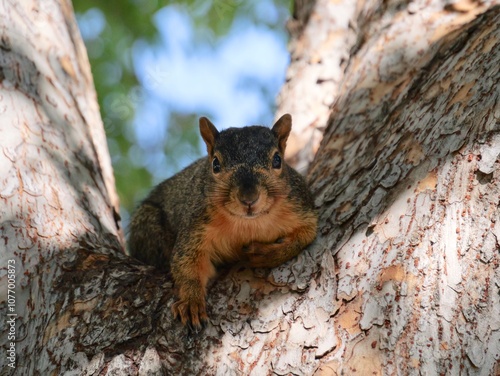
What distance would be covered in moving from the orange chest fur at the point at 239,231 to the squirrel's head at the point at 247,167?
0.28ft

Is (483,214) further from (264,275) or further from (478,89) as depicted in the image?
(264,275)

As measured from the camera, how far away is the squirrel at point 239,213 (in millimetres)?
2707

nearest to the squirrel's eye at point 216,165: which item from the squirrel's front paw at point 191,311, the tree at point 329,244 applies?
the tree at point 329,244

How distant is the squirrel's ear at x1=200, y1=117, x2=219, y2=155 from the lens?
332cm

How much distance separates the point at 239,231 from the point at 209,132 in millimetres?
651

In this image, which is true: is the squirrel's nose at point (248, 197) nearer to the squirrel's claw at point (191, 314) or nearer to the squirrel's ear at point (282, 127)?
the squirrel's claw at point (191, 314)

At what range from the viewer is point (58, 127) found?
10.4 feet

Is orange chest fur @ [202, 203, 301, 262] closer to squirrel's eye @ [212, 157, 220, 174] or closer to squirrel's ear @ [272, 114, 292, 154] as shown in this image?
squirrel's eye @ [212, 157, 220, 174]

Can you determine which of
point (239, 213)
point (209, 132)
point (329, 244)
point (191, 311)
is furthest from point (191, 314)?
point (209, 132)

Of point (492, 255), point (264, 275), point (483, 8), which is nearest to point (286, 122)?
point (264, 275)

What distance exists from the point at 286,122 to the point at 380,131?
1.87ft

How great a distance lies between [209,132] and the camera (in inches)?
131

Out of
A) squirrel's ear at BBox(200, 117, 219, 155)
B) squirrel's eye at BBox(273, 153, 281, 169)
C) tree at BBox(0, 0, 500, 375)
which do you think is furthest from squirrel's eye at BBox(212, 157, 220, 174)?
tree at BBox(0, 0, 500, 375)

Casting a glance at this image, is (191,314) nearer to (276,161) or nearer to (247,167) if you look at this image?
(247,167)
